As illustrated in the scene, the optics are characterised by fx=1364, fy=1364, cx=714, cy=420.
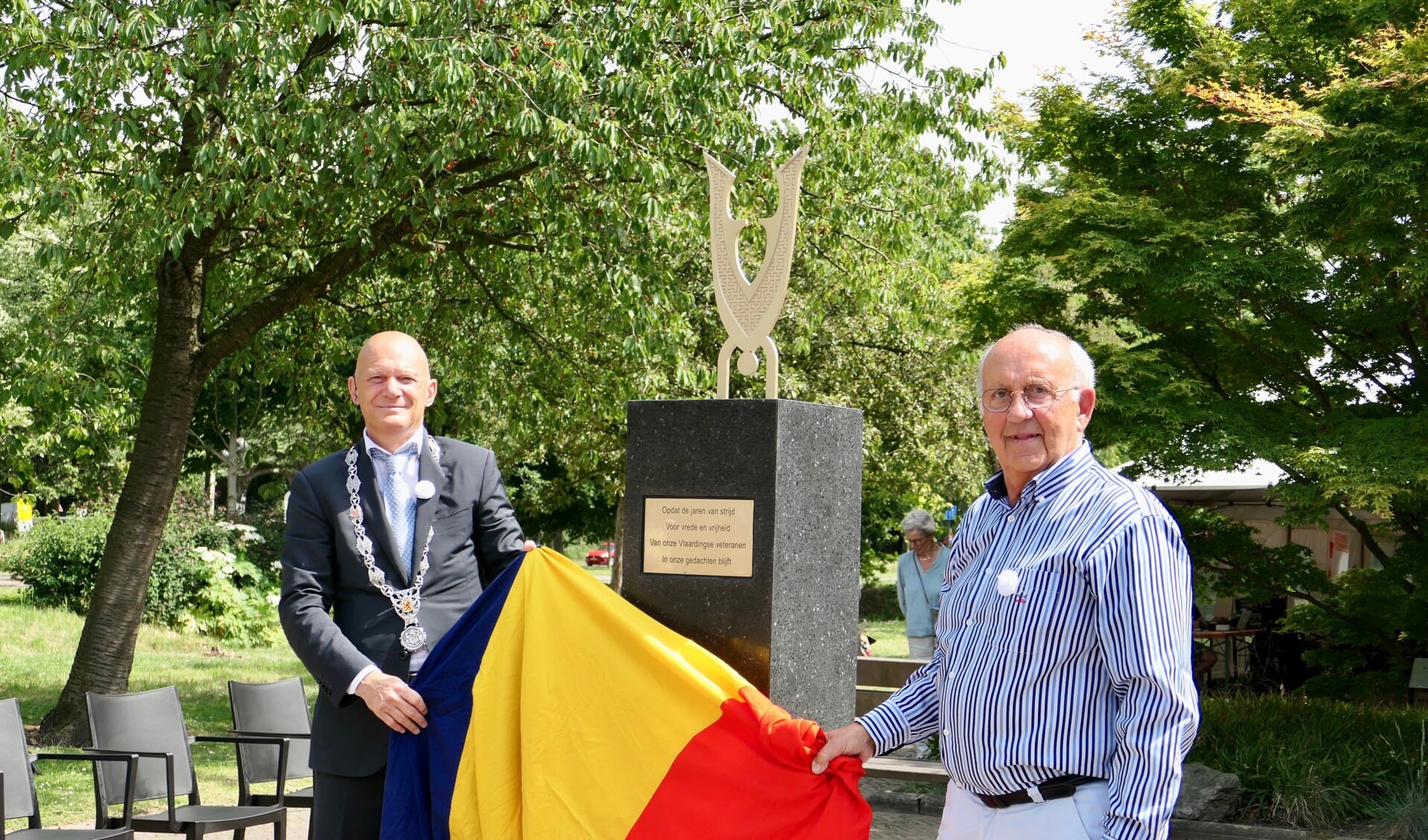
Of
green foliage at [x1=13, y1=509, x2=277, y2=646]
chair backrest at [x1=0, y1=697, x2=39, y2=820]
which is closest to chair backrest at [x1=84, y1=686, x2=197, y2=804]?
chair backrest at [x1=0, y1=697, x2=39, y2=820]

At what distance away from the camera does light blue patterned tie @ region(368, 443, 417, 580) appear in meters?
4.07

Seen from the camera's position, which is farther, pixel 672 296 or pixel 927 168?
pixel 927 168

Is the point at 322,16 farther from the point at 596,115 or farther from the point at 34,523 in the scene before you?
the point at 34,523

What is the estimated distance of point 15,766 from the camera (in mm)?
6094

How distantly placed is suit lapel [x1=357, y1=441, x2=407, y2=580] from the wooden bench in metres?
5.01

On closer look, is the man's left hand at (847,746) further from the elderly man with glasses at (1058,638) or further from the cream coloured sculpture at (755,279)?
the cream coloured sculpture at (755,279)

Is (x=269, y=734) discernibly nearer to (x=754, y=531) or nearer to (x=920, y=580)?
(x=754, y=531)

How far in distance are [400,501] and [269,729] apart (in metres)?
3.94

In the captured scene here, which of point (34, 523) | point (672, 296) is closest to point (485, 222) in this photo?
point (672, 296)

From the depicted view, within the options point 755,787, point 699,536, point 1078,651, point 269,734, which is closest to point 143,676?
point 269,734

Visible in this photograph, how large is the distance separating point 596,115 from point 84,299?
17.2ft

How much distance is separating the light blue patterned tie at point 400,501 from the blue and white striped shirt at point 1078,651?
1.74 metres

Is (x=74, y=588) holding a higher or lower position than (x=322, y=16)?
lower

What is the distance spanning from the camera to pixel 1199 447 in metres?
9.91
